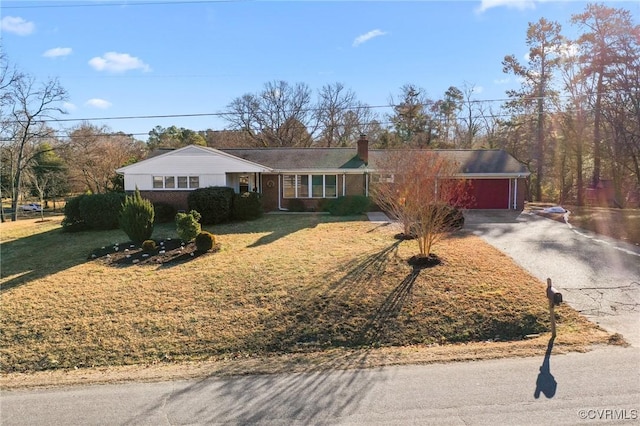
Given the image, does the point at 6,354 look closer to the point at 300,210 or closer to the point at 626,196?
the point at 300,210

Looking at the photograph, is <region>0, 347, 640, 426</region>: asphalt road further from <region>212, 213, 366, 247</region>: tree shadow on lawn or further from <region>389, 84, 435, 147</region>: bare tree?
<region>389, 84, 435, 147</region>: bare tree

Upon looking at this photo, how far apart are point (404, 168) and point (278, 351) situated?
6.14m

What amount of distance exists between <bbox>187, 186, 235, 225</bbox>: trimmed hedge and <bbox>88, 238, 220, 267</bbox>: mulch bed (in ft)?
13.0

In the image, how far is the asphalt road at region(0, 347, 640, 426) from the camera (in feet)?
13.1

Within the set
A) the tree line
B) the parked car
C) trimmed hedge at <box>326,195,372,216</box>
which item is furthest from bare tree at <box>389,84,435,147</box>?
the parked car

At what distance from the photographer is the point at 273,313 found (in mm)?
7496

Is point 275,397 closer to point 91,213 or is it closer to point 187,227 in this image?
point 187,227

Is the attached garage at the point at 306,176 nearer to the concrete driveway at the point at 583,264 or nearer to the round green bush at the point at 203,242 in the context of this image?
the concrete driveway at the point at 583,264

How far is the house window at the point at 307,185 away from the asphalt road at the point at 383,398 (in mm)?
17331

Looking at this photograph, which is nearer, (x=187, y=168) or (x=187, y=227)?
(x=187, y=227)

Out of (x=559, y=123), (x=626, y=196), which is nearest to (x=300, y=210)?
(x=559, y=123)

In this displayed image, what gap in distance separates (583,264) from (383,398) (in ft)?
27.3

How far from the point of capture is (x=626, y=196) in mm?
28891

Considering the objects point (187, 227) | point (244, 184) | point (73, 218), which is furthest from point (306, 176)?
point (73, 218)
